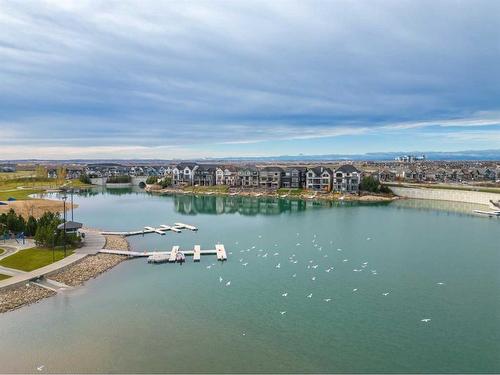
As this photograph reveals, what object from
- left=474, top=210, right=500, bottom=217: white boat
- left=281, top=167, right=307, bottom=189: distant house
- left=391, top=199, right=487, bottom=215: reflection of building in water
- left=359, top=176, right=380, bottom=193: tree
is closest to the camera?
left=474, top=210, right=500, bottom=217: white boat

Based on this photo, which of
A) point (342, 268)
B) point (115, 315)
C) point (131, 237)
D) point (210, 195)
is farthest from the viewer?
point (210, 195)

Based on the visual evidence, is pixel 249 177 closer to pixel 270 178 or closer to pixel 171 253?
pixel 270 178

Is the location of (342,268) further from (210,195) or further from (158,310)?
(210,195)

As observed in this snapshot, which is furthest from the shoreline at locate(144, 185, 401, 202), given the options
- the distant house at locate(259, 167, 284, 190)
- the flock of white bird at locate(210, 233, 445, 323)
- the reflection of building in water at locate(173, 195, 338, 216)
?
the flock of white bird at locate(210, 233, 445, 323)

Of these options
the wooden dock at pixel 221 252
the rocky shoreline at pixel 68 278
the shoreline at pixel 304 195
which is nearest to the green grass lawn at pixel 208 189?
the shoreline at pixel 304 195

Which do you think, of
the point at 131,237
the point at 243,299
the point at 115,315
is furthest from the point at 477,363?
the point at 131,237

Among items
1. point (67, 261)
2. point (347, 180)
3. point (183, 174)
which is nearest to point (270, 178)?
point (347, 180)

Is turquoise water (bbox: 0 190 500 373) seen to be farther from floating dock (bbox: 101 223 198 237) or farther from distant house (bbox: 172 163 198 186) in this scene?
distant house (bbox: 172 163 198 186)
